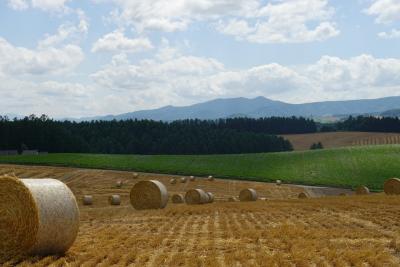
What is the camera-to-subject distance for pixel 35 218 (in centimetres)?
1484

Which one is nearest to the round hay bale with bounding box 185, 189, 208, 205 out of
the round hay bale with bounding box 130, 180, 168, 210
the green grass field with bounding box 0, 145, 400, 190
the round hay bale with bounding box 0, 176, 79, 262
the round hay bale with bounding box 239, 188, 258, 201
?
the round hay bale with bounding box 239, 188, 258, 201

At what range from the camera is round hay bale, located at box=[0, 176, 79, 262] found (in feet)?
48.7

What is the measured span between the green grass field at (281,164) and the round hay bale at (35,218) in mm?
66048

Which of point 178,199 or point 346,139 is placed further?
point 346,139

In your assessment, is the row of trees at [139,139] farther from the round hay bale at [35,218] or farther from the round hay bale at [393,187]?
the round hay bale at [35,218]

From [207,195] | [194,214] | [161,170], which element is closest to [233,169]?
[161,170]

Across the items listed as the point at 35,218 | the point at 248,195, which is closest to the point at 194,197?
the point at 248,195

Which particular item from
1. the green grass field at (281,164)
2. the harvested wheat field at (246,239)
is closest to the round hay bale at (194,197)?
the harvested wheat field at (246,239)

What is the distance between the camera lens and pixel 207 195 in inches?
1818

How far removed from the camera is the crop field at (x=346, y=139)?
144 m

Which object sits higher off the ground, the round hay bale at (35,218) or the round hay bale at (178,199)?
the round hay bale at (35,218)

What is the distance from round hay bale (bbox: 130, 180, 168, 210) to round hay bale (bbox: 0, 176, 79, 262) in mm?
19939

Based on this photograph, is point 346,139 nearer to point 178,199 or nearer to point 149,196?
point 178,199

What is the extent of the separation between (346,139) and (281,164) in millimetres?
57729
